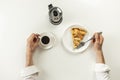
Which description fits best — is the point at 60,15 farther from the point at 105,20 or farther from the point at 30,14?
the point at 105,20

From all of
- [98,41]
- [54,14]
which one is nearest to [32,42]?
[54,14]

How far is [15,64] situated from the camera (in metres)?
1.12

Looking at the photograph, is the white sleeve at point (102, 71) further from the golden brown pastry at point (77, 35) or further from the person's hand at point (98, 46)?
the golden brown pastry at point (77, 35)

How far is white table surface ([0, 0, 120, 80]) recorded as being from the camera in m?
1.13

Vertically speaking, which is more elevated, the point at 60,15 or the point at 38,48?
the point at 60,15

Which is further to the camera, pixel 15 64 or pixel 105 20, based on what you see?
pixel 105 20

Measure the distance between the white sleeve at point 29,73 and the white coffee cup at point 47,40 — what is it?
0.12 m

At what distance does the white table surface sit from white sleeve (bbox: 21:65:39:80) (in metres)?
0.05

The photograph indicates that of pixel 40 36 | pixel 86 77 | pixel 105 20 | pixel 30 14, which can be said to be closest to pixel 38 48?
pixel 40 36

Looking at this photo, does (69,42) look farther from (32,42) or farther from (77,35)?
(32,42)

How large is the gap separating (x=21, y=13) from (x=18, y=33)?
0.10m

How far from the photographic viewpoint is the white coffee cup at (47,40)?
1.13 metres

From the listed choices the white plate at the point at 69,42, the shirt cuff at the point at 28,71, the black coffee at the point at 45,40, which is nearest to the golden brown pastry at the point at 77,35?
the white plate at the point at 69,42

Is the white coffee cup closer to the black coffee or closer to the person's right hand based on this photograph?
the black coffee
